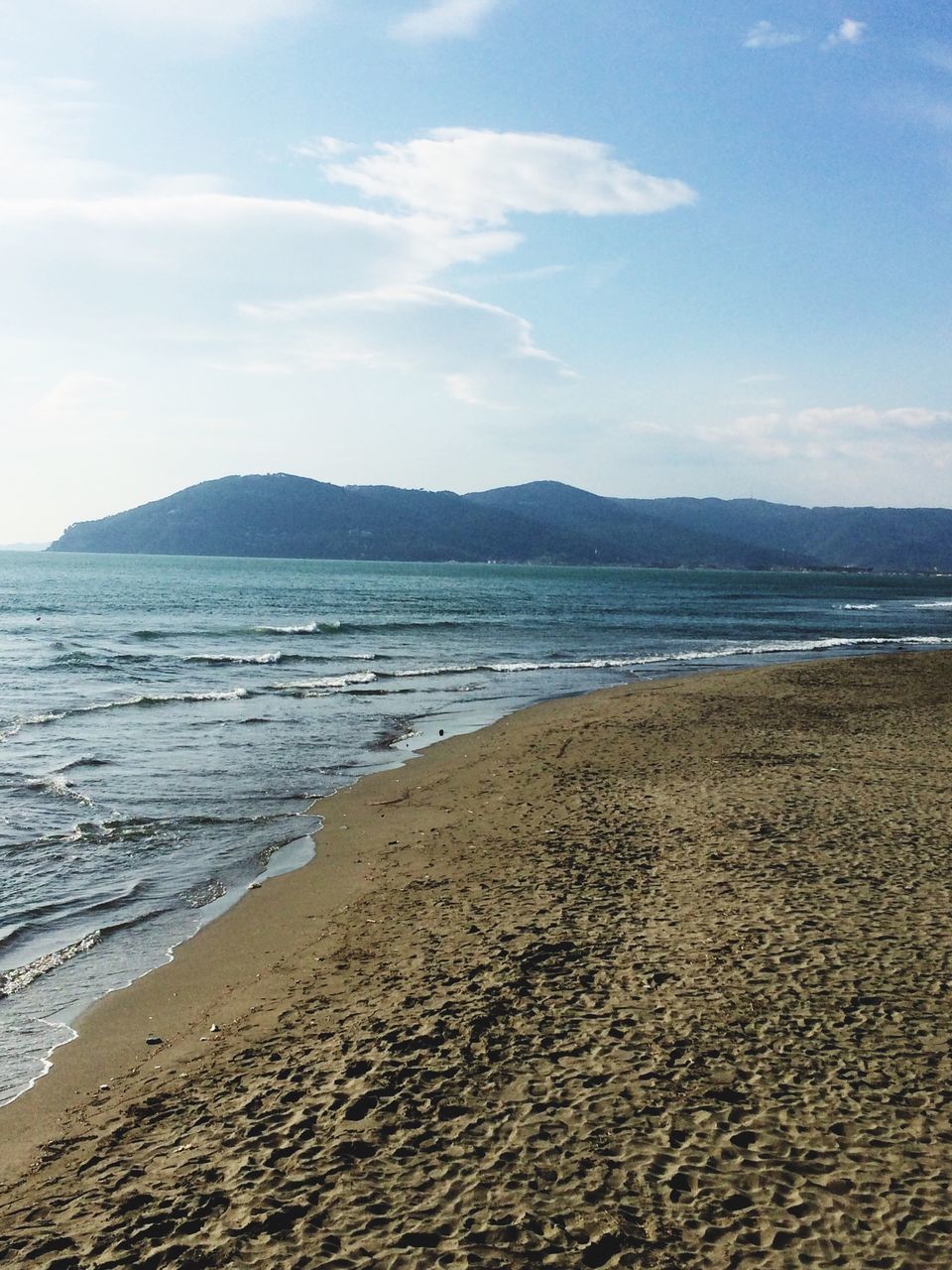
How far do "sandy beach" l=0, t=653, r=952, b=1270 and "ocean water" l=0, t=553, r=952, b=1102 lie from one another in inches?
41.9

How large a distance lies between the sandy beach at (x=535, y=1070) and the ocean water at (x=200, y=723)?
106 centimetres

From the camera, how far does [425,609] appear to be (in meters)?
67.1

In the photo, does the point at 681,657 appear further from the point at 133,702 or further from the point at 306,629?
the point at 133,702

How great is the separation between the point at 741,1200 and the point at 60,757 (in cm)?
1605

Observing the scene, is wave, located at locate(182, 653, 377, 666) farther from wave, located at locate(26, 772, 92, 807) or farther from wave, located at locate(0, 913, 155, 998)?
wave, located at locate(0, 913, 155, 998)

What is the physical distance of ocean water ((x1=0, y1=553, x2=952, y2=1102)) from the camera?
9672mm

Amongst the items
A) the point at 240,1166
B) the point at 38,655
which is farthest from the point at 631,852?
the point at 38,655

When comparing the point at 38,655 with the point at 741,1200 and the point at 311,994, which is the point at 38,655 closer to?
the point at 311,994

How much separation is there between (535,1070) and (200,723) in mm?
17264

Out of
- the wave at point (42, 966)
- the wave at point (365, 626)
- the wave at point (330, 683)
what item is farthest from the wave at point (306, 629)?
the wave at point (42, 966)

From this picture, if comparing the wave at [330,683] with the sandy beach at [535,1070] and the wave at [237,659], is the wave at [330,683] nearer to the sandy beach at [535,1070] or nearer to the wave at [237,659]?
the wave at [237,659]

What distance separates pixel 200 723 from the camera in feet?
71.1

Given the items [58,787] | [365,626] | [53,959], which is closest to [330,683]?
[58,787]

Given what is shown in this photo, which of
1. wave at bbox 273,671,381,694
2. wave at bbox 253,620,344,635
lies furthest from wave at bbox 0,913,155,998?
wave at bbox 253,620,344,635
